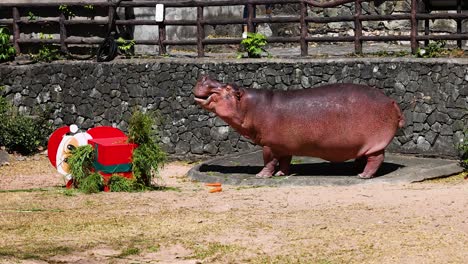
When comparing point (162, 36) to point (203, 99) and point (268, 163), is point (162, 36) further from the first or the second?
point (268, 163)

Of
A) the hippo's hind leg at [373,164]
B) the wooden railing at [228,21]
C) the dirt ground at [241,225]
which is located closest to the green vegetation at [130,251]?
the dirt ground at [241,225]

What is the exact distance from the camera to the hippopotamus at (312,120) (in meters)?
14.6

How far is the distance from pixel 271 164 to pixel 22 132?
5.23 metres

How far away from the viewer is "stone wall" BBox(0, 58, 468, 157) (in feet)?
53.9

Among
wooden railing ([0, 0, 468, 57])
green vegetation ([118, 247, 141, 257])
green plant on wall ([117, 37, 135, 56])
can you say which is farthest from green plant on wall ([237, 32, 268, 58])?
green vegetation ([118, 247, 141, 257])

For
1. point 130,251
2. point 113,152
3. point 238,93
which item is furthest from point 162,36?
point 130,251

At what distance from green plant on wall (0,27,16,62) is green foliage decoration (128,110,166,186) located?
20.4 feet

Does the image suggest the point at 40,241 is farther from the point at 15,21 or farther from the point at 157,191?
the point at 15,21

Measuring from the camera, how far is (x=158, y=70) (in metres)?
18.3

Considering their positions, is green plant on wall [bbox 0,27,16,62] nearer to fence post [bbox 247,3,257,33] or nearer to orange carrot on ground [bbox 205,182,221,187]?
fence post [bbox 247,3,257,33]

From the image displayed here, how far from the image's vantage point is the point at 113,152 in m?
14.3

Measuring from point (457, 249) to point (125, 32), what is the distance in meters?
11.0

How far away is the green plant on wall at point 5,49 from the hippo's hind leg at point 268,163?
6.71 m

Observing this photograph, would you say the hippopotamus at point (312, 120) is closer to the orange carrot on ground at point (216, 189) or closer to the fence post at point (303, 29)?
the orange carrot on ground at point (216, 189)
